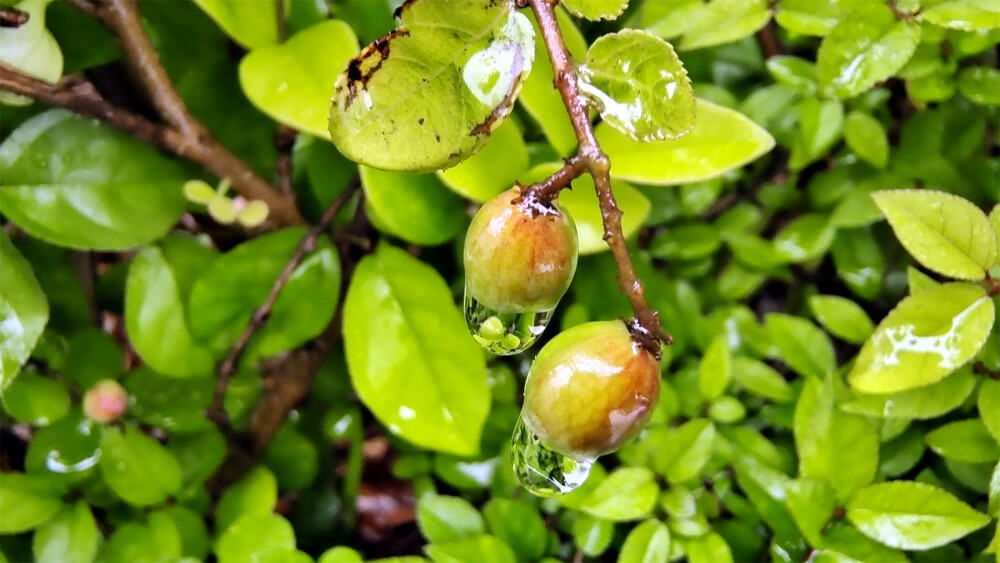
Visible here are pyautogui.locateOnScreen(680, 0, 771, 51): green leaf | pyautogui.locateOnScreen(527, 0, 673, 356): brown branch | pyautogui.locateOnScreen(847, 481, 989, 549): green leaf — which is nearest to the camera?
pyautogui.locateOnScreen(527, 0, 673, 356): brown branch

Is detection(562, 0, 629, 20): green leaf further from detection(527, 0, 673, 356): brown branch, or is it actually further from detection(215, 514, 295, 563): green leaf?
detection(215, 514, 295, 563): green leaf

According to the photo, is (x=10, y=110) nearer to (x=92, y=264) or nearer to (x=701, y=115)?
(x=92, y=264)

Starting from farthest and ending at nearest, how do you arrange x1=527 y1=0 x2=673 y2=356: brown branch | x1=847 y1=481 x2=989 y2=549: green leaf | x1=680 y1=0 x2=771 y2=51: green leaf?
1. x1=680 y1=0 x2=771 y2=51: green leaf
2. x1=847 y1=481 x2=989 y2=549: green leaf
3. x1=527 y1=0 x2=673 y2=356: brown branch

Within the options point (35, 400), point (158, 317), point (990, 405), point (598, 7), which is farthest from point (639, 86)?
point (35, 400)

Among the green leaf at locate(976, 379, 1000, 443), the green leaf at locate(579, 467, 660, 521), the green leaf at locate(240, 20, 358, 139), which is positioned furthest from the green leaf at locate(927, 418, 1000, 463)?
the green leaf at locate(240, 20, 358, 139)

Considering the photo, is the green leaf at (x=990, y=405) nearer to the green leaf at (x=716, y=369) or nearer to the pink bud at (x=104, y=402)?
the green leaf at (x=716, y=369)

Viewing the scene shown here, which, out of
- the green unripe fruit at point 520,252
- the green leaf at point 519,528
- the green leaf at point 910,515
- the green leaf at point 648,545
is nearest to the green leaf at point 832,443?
the green leaf at point 910,515

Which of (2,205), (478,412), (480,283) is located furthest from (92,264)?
(480,283)

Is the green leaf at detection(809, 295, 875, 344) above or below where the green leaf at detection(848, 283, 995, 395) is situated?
below
